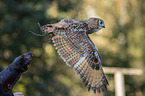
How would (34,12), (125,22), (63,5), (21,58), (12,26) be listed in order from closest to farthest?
(21,58) → (12,26) → (34,12) → (63,5) → (125,22)

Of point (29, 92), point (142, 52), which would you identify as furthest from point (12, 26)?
point (142, 52)

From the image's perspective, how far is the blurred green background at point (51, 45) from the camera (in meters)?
8.30

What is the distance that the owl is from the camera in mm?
2424

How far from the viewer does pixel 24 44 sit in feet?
27.5

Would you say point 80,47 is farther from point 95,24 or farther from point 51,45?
point 51,45

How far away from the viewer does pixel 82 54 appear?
2.68m

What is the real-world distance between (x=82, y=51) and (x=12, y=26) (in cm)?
597

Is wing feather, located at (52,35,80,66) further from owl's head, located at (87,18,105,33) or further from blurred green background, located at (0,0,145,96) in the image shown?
blurred green background, located at (0,0,145,96)

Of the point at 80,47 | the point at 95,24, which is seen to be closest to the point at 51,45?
the point at 95,24

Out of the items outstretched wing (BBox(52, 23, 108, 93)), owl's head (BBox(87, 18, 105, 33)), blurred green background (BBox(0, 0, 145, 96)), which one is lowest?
blurred green background (BBox(0, 0, 145, 96))

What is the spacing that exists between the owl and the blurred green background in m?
4.93

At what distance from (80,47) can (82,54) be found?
0.11 m

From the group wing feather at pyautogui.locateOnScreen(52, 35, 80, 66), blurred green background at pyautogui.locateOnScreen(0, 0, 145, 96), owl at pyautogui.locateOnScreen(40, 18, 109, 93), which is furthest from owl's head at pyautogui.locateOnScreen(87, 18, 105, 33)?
blurred green background at pyautogui.locateOnScreen(0, 0, 145, 96)

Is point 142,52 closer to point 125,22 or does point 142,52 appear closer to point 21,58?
point 125,22
